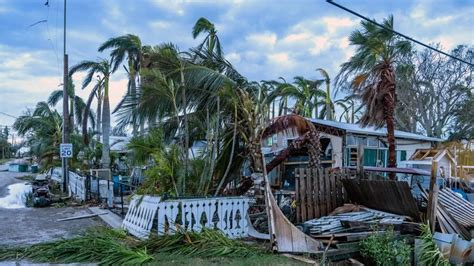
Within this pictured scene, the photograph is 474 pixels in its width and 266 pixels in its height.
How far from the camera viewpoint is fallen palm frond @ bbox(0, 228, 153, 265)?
6.43 meters

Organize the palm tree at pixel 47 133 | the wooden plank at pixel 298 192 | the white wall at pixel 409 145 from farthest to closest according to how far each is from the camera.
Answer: the palm tree at pixel 47 133
the white wall at pixel 409 145
the wooden plank at pixel 298 192

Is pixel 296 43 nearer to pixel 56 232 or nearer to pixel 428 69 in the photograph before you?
pixel 56 232

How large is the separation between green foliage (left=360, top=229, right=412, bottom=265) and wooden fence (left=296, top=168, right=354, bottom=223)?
1.55 meters

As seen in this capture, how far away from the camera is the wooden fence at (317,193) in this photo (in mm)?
8242

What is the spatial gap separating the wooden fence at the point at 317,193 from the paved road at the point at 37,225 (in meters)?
4.86

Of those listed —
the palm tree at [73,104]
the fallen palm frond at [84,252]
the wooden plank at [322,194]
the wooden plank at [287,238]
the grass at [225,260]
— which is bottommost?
the grass at [225,260]

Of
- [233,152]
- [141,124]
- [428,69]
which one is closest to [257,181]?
[233,152]

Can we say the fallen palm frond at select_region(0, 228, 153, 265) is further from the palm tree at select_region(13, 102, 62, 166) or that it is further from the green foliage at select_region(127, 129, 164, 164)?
the palm tree at select_region(13, 102, 62, 166)

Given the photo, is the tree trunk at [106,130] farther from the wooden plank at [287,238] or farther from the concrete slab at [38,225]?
the wooden plank at [287,238]

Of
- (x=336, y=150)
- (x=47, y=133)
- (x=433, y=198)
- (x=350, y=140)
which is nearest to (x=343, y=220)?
(x=433, y=198)

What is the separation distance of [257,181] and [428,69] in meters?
28.0

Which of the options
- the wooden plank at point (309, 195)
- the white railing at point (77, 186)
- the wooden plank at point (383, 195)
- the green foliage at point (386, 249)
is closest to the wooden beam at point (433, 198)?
the wooden plank at point (383, 195)

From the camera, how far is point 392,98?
43.0 feet

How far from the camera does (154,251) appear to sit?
705 centimetres
